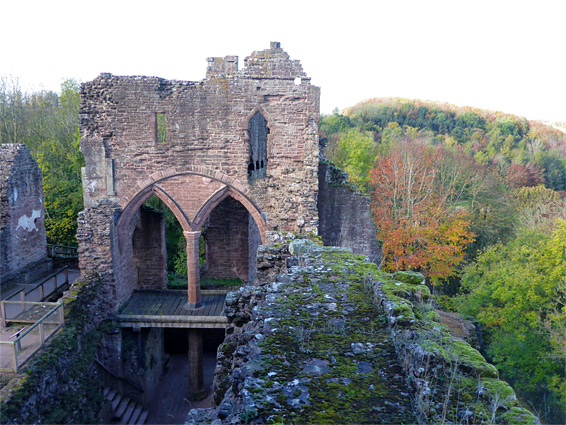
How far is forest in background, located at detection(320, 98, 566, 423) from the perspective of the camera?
13.3 m

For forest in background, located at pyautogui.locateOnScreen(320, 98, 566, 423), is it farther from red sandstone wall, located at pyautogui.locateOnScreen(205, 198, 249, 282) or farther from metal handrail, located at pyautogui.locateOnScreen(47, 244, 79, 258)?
metal handrail, located at pyautogui.locateOnScreen(47, 244, 79, 258)

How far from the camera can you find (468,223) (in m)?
18.8

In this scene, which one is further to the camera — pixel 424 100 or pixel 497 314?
pixel 424 100

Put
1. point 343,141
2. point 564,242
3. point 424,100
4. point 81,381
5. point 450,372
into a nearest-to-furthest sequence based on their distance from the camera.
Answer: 1. point 450,372
2. point 81,381
3. point 564,242
4. point 343,141
5. point 424,100

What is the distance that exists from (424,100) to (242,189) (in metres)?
46.5

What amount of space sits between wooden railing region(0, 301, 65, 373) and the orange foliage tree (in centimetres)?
1333

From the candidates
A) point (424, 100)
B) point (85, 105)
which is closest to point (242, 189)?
point (85, 105)

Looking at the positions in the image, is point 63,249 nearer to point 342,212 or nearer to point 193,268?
point 193,268

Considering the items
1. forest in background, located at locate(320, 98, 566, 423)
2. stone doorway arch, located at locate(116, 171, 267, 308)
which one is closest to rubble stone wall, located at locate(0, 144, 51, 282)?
stone doorway arch, located at locate(116, 171, 267, 308)

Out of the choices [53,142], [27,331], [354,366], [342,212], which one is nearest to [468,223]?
[342,212]

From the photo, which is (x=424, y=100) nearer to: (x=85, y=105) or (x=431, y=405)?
(x=85, y=105)

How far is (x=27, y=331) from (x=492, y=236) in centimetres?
2006

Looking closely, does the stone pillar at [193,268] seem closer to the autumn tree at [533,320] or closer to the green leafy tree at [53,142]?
the green leafy tree at [53,142]

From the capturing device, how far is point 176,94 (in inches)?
431
